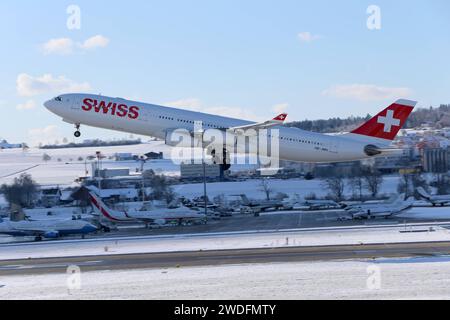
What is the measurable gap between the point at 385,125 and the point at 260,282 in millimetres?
35645

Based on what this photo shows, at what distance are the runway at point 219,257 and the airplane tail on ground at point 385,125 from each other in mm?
17838

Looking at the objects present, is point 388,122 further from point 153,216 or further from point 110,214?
point 110,214

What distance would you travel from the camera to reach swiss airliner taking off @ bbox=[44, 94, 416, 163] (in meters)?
59.9

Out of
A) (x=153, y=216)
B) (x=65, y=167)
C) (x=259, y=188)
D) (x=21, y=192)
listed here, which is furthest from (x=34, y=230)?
(x=65, y=167)

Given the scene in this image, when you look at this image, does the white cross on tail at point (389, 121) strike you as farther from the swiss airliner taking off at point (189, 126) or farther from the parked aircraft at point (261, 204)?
the parked aircraft at point (261, 204)

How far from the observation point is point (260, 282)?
3431 centimetres

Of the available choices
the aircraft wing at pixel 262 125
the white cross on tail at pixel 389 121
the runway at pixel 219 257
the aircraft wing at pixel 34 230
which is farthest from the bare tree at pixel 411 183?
the runway at pixel 219 257

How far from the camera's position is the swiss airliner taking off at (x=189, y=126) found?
59.9m

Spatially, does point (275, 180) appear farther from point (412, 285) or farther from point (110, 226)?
point (412, 285)

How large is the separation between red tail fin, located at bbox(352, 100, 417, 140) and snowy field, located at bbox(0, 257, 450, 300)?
85.7 ft

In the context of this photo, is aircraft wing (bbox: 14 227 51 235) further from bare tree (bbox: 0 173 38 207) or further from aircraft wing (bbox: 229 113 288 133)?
bare tree (bbox: 0 173 38 207)

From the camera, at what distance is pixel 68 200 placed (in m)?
121

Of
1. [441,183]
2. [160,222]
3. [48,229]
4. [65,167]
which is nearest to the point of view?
[48,229]
